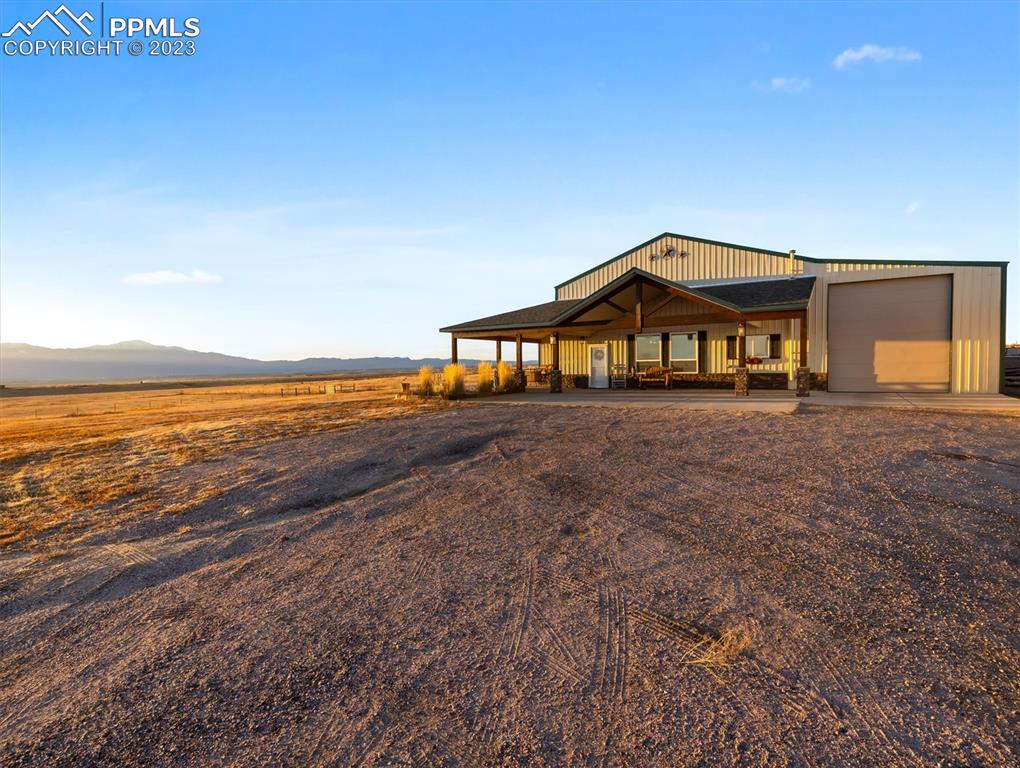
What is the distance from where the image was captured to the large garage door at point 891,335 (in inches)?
682

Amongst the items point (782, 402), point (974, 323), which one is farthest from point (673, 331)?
point (974, 323)

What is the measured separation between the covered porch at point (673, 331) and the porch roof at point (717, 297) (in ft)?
0.11

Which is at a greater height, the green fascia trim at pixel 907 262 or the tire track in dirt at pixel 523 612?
Result: the green fascia trim at pixel 907 262

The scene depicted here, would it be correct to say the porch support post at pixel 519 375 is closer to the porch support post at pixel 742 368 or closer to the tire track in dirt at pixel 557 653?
the porch support post at pixel 742 368

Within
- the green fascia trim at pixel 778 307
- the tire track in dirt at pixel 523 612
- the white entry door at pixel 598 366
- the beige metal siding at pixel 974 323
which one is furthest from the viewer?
the white entry door at pixel 598 366

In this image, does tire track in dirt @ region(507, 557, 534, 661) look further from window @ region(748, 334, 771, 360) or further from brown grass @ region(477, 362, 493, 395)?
window @ region(748, 334, 771, 360)

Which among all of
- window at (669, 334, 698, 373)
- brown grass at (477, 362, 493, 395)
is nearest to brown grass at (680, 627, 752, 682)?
brown grass at (477, 362, 493, 395)

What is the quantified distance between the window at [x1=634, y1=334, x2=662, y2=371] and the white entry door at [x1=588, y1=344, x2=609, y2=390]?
1.44 m

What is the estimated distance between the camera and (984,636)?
3283 mm

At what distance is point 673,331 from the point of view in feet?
69.9

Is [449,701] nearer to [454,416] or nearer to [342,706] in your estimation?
[342,706]

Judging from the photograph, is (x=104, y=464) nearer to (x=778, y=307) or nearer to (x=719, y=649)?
(x=719, y=649)

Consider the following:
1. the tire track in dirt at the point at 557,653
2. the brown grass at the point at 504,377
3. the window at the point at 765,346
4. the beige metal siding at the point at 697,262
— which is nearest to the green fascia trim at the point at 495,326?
the brown grass at the point at 504,377

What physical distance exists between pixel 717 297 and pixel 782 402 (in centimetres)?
421
